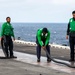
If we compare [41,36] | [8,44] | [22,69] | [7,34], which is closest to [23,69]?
[22,69]

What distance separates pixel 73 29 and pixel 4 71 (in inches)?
150

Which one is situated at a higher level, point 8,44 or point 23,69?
point 8,44

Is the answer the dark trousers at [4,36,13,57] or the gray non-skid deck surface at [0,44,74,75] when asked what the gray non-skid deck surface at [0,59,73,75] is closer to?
the gray non-skid deck surface at [0,44,74,75]

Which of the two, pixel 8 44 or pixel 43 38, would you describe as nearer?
pixel 43 38

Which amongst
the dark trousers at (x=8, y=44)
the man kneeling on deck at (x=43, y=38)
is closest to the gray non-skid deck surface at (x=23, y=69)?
the man kneeling on deck at (x=43, y=38)

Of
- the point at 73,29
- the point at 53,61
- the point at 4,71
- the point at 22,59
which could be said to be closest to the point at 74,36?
the point at 73,29

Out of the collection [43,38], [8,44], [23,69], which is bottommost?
[23,69]

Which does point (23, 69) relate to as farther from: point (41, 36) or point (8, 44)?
point (8, 44)

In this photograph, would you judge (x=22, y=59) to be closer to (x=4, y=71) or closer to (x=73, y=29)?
(x=73, y=29)

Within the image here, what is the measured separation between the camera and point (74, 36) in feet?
50.2

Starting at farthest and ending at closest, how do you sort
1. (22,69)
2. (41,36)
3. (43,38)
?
(43,38) < (41,36) < (22,69)

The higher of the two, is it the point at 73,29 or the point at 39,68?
the point at 73,29

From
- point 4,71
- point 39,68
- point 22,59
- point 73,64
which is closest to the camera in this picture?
point 4,71

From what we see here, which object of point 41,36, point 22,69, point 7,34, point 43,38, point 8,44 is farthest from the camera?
Answer: point 8,44
